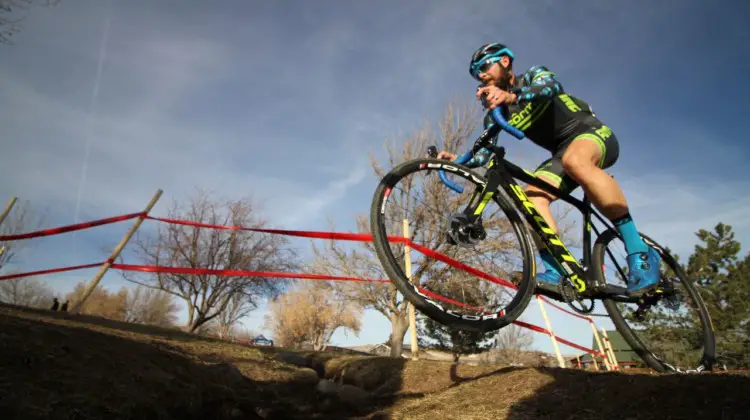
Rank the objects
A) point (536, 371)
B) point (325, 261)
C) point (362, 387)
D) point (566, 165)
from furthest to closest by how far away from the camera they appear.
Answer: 1. point (325, 261)
2. point (362, 387)
3. point (536, 371)
4. point (566, 165)

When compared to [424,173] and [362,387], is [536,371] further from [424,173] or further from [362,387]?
[424,173]

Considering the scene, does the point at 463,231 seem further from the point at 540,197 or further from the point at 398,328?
the point at 398,328

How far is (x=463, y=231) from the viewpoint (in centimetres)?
265

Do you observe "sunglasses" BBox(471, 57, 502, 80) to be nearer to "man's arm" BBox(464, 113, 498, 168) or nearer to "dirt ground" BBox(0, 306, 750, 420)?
"man's arm" BBox(464, 113, 498, 168)

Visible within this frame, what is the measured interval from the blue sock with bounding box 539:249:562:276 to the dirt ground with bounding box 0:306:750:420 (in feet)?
3.50

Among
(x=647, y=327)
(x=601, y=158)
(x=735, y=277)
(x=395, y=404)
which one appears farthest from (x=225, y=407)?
(x=735, y=277)

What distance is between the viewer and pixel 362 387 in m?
5.00

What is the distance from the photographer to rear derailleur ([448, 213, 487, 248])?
265cm

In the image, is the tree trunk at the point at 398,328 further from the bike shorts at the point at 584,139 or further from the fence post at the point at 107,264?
the bike shorts at the point at 584,139

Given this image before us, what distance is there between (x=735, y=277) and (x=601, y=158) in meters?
22.6

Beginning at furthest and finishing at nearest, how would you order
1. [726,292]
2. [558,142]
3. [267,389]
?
[726,292] < [267,389] < [558,142]

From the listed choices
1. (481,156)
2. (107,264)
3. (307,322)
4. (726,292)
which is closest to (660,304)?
(481,156)

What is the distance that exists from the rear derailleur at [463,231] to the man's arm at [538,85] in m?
0.95

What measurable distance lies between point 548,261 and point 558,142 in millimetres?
1068
